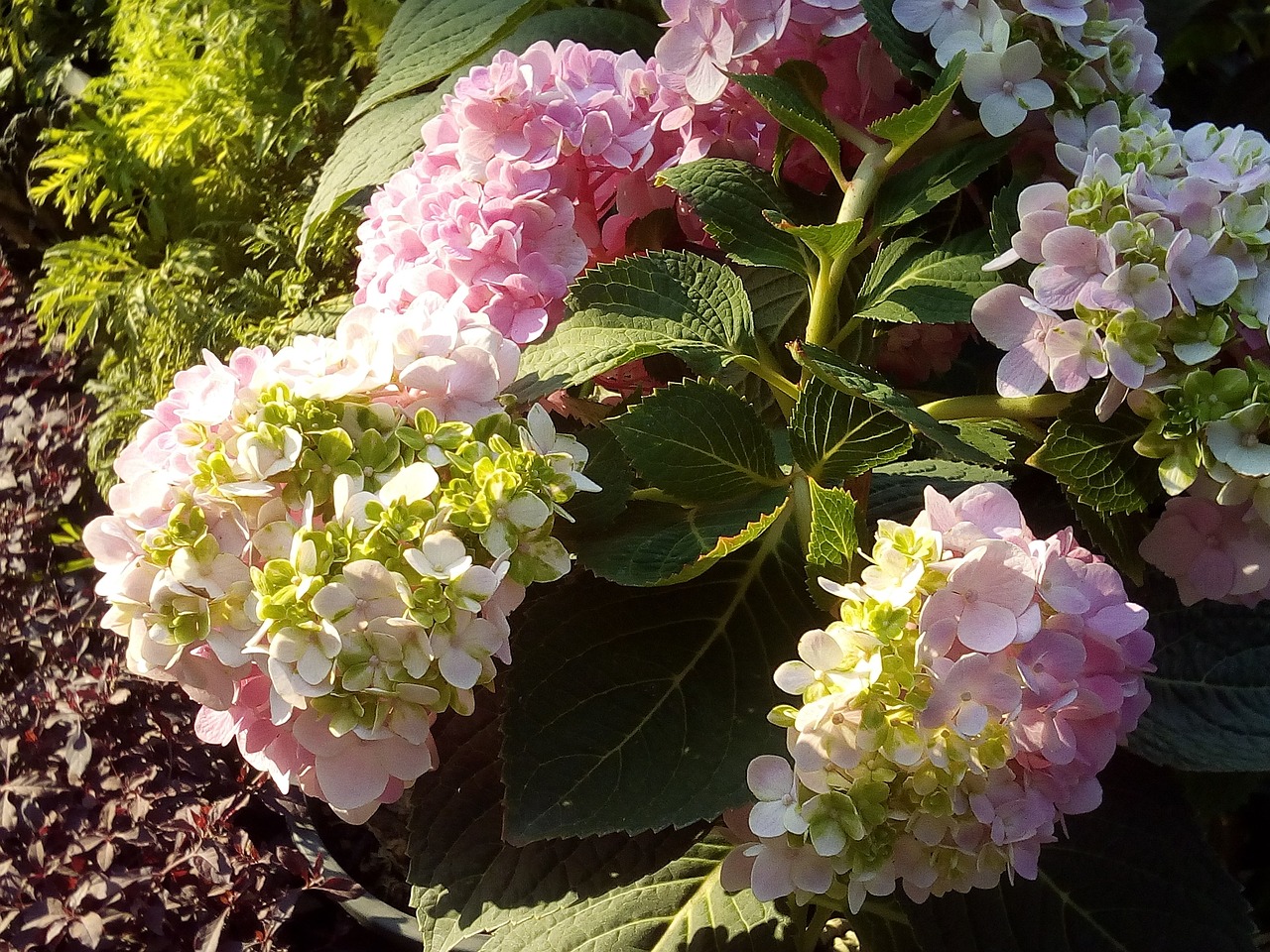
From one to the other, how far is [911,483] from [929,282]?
0.12m

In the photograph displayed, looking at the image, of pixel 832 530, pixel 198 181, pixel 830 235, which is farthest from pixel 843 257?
pixel 198 181

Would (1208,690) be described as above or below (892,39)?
below

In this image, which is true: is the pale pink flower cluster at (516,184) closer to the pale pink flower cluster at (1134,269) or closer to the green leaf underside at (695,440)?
the green leaf underside at (695,440)

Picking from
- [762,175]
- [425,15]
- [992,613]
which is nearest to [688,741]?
[992,613]

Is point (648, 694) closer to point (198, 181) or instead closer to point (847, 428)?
point (847, 428)

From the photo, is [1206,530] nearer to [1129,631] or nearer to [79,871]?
[1129,631]

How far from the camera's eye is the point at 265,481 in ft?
1.12

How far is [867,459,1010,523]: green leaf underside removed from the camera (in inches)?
18.6

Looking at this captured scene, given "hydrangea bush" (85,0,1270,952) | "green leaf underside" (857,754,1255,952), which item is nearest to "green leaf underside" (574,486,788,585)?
"hydrangea bush" (85,0,1270,952)

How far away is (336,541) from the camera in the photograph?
0.32 m

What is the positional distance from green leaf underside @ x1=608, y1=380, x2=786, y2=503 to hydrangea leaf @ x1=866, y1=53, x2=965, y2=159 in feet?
0.42

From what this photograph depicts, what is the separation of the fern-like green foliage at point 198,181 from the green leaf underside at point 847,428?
2.16ft

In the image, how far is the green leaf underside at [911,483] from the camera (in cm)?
47

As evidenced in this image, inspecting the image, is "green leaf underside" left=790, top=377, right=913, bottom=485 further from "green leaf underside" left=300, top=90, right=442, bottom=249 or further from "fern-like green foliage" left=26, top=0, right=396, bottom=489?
"fern-like green foliage" left=26, top=0, right=396, bottom=489
